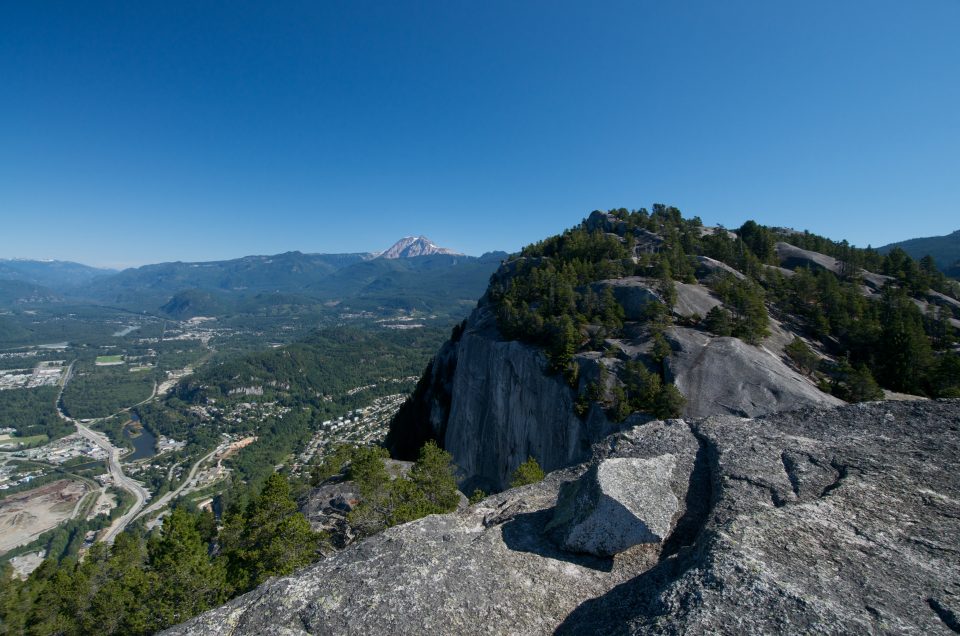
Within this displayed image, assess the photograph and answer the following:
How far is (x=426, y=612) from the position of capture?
9289 millimetres

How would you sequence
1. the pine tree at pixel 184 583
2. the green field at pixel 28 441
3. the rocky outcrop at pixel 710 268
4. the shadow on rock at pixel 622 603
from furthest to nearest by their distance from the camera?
the green field at pixel 28 441 → the rocky outcrop at pixel 710 268 → the pine tree at pixel 184 583 → the shadow on rock at pixel 622 603

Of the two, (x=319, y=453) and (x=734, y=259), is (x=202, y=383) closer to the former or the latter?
(x=319, y=453)

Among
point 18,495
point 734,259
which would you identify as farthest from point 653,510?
point 18,495

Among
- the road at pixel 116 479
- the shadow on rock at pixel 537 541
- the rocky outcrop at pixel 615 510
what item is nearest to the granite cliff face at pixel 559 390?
the shadow on rock at pixel 537 541

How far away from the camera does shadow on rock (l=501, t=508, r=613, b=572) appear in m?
11.0

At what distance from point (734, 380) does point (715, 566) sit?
27.8m

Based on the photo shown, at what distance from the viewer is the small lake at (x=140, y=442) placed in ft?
384

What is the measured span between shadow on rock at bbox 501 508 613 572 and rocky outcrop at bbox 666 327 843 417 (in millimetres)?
20981

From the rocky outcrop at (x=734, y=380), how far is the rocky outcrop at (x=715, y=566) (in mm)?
14861

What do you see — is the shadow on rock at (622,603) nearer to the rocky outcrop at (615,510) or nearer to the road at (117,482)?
the rocky outcrop at (615,510)

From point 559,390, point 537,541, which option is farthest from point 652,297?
point 537,541

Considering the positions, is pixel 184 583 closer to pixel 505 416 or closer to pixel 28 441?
pixel 505 416

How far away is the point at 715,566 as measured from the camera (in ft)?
26.1

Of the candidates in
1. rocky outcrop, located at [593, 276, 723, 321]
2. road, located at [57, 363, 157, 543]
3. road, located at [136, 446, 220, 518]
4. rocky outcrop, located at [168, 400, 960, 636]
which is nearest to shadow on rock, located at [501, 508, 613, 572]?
rocky outcrop, located at [168, 400, 960, 636]
